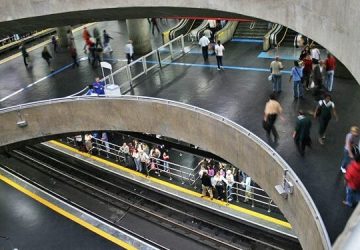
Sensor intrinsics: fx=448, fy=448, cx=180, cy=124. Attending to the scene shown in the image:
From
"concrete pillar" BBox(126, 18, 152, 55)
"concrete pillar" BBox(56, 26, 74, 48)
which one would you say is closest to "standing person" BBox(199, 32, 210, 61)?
"concrete pillar" BBox(126, 18, 152, 55)

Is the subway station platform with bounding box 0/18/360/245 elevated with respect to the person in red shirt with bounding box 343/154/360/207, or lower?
lower

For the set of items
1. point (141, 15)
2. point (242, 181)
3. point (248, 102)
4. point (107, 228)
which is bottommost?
point (107, 228)

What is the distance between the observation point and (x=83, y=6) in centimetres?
1447

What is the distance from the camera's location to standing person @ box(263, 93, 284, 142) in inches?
438

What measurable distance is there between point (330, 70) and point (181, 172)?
6.79 meters

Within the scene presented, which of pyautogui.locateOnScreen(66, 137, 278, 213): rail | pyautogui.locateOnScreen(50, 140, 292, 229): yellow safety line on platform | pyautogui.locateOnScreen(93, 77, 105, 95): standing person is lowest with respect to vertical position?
pyautogui.locateOnScreen(50, 140, 292, 229): yellow safety line on platform

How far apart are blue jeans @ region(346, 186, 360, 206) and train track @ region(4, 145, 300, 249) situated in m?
5.62

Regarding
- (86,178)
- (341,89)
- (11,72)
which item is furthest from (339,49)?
(11,72)

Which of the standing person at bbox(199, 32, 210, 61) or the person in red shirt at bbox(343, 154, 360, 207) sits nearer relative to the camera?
the person in red shirt at bbox(343, 154, 360, 207)

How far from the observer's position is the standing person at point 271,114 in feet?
36.5

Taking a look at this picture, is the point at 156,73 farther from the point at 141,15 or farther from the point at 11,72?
the point at 11,72

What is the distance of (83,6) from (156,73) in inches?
185

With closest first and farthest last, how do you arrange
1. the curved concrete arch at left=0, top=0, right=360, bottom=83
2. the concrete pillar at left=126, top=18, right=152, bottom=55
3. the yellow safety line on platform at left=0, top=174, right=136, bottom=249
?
the curved concrete arch at left=0, top=0, right=360, bottom=83, the yellow safety line on platform at left=0, top=174, right=136, bottom=249, the concrete pillar at left=126, top=18, right=152, bottom=55

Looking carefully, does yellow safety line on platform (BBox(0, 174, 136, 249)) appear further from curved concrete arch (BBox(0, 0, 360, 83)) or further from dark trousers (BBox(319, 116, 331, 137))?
dark trousers (BBox(319, 116, 331, 137))
